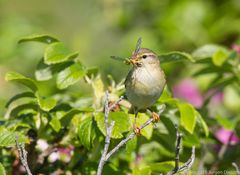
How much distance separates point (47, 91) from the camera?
4.01m

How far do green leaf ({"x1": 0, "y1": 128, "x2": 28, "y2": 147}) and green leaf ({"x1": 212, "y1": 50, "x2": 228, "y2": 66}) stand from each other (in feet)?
3.10

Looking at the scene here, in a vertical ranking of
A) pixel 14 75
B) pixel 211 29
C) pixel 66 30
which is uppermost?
pixel 14 75

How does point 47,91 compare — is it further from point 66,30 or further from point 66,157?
point 66,30

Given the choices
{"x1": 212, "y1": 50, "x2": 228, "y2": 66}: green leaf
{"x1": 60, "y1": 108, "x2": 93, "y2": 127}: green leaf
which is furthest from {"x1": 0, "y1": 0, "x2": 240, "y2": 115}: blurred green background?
{"x1": 60, "y1": 108, "x2": 93, "y2": 127}: green leaf

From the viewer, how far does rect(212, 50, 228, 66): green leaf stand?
2.92 metres

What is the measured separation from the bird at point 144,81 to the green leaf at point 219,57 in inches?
10.0

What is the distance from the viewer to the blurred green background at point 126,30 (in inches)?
200

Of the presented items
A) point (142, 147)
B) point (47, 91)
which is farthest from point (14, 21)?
point (142, 147)

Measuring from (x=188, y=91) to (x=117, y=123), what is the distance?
260cm

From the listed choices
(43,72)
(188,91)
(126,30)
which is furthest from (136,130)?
(126,30)

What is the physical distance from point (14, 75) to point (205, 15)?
3.47 m

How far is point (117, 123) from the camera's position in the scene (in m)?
2.39

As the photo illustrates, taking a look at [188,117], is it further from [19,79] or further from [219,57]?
[19,79]

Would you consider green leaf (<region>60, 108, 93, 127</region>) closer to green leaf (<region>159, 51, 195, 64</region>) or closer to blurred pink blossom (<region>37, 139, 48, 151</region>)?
blurred pink blossom (<region>37, 139, 48, 151</region>)
